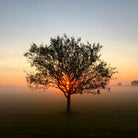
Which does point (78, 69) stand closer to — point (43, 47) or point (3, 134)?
point (43, 47)

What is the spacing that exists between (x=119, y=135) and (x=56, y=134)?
8.04 meters

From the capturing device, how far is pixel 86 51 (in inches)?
1848

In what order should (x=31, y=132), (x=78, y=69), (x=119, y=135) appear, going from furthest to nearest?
(x=78, y=69) < (x=31, y=132) < (x=119, y=135)

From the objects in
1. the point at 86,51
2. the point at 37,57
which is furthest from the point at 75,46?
the point at 37,57

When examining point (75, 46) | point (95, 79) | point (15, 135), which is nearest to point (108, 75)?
point (95, 79)

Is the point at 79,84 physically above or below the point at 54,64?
below

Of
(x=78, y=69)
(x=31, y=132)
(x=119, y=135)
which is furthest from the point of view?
(x=78, y=69)

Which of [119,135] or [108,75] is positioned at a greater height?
[108,75]

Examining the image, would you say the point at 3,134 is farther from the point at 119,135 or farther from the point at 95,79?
the point at 95,79

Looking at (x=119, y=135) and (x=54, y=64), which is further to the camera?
(x=54, y=64)

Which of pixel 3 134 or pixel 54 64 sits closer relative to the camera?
pixel 3 134

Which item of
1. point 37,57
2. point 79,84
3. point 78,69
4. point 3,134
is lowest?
point 3,134

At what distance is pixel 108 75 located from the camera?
4784 cm

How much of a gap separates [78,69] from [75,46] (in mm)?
5548
